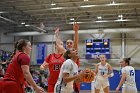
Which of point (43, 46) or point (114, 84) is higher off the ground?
point (43, 46)

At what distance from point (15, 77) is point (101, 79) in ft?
16.2

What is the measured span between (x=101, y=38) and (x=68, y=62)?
15.7m

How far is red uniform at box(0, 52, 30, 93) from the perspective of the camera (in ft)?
10.8

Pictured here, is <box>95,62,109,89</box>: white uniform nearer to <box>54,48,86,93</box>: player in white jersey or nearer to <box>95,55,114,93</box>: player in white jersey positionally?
<box>95,55,114,93</box>: player in white jersey

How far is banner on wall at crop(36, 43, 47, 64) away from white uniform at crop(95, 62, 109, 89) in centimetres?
1249

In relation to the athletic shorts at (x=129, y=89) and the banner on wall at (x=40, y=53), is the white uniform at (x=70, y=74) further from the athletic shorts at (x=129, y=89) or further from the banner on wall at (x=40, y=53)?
the banner on wall at (x=40, y=53)

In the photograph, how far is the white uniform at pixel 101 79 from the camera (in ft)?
25.7

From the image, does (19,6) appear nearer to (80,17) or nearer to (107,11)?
(80,17)

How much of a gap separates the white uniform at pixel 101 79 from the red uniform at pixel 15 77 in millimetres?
4757

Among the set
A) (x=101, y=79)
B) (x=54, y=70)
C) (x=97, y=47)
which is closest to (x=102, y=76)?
(x=101, y=79)

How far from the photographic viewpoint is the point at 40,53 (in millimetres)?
20438

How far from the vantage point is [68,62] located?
12.0 feet

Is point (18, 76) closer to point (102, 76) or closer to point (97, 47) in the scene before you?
point (102, 76)

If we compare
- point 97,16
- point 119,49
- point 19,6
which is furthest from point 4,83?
point 119,49
